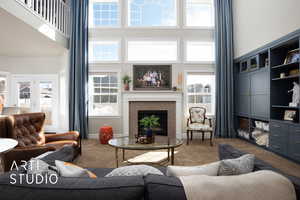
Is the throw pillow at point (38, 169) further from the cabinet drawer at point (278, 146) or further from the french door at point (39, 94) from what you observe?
the french door at point (39, 94)

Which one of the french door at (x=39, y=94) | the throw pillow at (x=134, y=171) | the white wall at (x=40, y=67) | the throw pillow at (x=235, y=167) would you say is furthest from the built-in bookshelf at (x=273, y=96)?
the french door at (x=39, y=94)

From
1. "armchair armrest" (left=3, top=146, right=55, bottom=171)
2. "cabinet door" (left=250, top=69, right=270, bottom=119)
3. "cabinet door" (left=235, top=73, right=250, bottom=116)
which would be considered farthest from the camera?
"cabinet door" (left=235, top=73, right=250, bottom=116)

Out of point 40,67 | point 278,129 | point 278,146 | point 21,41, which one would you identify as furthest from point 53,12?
point 278,146

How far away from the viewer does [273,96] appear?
395cm

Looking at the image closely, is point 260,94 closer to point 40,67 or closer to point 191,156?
point 191,156

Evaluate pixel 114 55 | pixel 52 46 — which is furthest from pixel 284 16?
pixel 52 46

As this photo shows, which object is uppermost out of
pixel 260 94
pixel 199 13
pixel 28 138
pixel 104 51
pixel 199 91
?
pixel 199 13

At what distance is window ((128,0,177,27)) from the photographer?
5.65 meters

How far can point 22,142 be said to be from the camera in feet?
8.66

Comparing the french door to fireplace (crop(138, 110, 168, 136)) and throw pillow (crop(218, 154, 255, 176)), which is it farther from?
throw pillow (crop(218, 154, 255, 176))

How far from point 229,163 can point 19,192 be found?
1119mm

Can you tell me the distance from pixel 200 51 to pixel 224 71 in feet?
3.05

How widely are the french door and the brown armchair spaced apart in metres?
2.83

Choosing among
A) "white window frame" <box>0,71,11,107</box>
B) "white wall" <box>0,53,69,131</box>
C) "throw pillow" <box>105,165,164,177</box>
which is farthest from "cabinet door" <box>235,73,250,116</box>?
"white window frame" <box>0,71,11,107</box>
